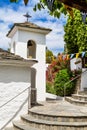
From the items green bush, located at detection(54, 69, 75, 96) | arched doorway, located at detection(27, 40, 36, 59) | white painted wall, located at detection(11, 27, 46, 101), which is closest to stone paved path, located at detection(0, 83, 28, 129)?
white painted wall, located at detection(11, 27, 46, 101)

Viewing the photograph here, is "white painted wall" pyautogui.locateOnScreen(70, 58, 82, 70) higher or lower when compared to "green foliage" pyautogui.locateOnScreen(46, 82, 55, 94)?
higher

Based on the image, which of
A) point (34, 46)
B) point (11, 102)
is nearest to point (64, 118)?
point (11, 102)

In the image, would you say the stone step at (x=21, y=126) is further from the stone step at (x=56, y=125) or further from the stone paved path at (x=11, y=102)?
the stone paved path at (x=11, y=102)

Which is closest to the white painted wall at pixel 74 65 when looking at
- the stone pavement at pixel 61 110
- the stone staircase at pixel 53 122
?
the stone pavement at pixel 61 110

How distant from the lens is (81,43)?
22.4 metres

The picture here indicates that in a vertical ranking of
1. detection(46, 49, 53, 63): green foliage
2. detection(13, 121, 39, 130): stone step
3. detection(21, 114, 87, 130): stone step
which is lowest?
detection(13, 121, 39, 130): stone step

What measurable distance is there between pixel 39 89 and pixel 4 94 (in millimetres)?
4179

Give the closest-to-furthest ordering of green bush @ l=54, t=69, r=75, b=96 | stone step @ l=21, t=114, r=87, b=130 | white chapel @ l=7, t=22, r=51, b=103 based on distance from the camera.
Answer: stone step @ l=21, t=114, r=87, b=130 → white chapel @ l=7, t=22, r=51, b=103 → green bush @ l=54, t=69, r=75, b=96

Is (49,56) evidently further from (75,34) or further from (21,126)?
(21,126)

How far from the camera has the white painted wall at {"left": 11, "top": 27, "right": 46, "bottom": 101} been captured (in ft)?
51.3

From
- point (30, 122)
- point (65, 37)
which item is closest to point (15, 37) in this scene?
point (30, 122)

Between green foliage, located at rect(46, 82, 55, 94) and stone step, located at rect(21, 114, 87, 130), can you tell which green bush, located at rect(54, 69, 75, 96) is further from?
stone step, located at rect(21, 114, 87, 130)

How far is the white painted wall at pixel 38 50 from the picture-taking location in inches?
615

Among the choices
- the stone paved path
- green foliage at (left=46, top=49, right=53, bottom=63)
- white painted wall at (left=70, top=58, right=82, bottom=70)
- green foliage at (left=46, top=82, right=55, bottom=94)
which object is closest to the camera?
the stone paved path
